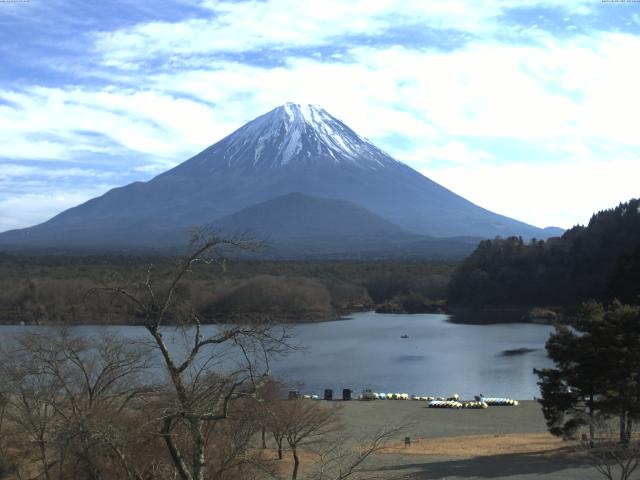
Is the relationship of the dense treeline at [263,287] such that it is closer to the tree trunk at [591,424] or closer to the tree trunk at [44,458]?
the tree trunk at [591,424]

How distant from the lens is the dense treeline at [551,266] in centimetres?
5253

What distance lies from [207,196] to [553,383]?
128m

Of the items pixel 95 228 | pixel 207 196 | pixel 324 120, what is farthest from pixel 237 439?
pixel 324 120

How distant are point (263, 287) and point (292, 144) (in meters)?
108

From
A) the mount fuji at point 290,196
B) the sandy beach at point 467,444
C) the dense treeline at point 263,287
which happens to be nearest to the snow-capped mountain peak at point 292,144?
the mount fuji at point 290,196

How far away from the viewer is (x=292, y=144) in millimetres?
156250

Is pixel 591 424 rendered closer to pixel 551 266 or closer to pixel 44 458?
pixel 44 458

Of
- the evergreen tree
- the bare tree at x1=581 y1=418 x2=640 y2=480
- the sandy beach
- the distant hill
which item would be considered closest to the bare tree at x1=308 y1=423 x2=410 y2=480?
the sandy beach

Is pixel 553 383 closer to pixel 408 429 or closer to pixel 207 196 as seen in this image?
pixel 408 429

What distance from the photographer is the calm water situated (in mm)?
25578

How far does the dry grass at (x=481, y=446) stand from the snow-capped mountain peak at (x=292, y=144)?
13774cm

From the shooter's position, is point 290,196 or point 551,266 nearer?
point 551,266

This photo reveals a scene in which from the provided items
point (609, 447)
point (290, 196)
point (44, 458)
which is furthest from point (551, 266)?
point (290, 196)

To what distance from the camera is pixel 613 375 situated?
12242 millimetres
